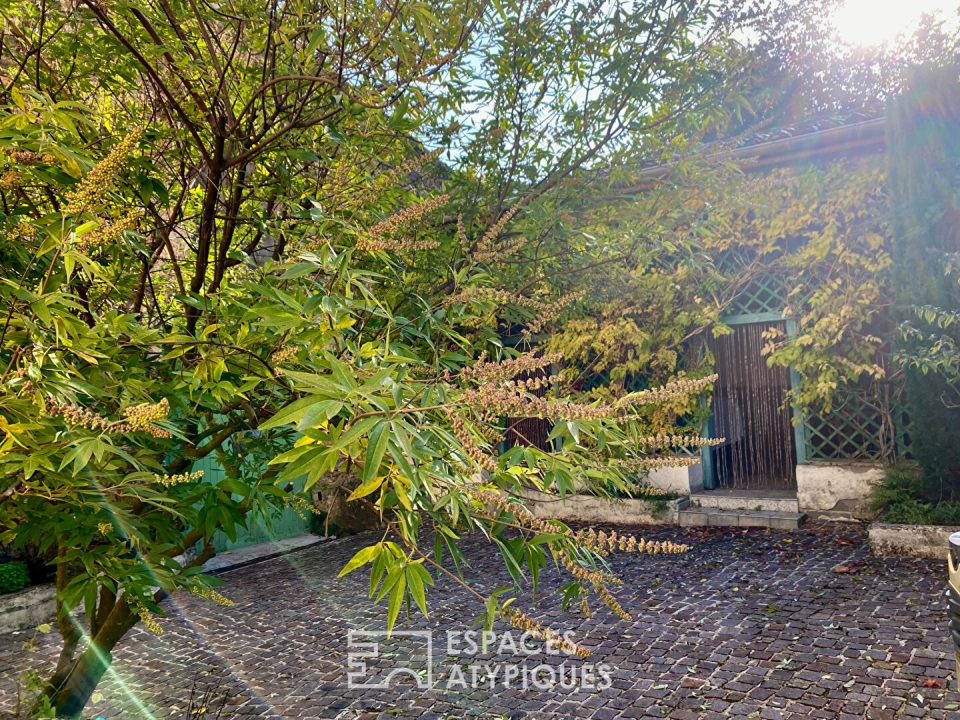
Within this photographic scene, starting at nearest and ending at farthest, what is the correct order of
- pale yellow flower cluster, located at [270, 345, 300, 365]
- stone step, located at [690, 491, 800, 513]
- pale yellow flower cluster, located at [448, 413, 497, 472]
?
Result: pale yellow flower cluster, located at [448, 413, 497, 472] < pale yellow flower cluster, located at [270, 345, 300, 365] < stone step, located at [690, 491, 800, 513]

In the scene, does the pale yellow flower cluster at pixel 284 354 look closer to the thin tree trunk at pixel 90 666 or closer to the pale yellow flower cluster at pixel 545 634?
the pale yellow flower cluster at pixel 545 634

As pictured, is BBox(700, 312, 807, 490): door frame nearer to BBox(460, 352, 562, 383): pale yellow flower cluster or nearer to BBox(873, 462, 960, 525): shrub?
BBox(873, 462, 960, 525): shrub

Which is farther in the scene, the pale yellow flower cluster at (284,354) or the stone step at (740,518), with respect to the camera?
the stone step at (740,518)

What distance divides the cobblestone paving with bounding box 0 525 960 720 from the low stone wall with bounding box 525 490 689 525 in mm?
1741

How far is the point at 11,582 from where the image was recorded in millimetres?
5977

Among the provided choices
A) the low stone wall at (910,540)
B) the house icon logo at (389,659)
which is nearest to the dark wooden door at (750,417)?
the low stone wall at (910,540)

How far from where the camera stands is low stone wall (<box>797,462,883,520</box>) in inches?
320

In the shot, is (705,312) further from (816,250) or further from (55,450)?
(55,450)

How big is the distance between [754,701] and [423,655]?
2.16 m

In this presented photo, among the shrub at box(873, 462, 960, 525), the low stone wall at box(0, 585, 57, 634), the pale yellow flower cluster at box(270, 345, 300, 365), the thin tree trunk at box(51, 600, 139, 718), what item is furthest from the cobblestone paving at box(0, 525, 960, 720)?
the pale yellow flower cluster at box(270, 345, 300, 365)

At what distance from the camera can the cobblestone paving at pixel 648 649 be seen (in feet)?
12.9

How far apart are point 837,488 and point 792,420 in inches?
37.3

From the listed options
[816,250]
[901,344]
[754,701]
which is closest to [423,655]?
[754,701]

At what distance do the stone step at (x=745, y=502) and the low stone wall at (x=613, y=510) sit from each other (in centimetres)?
23
